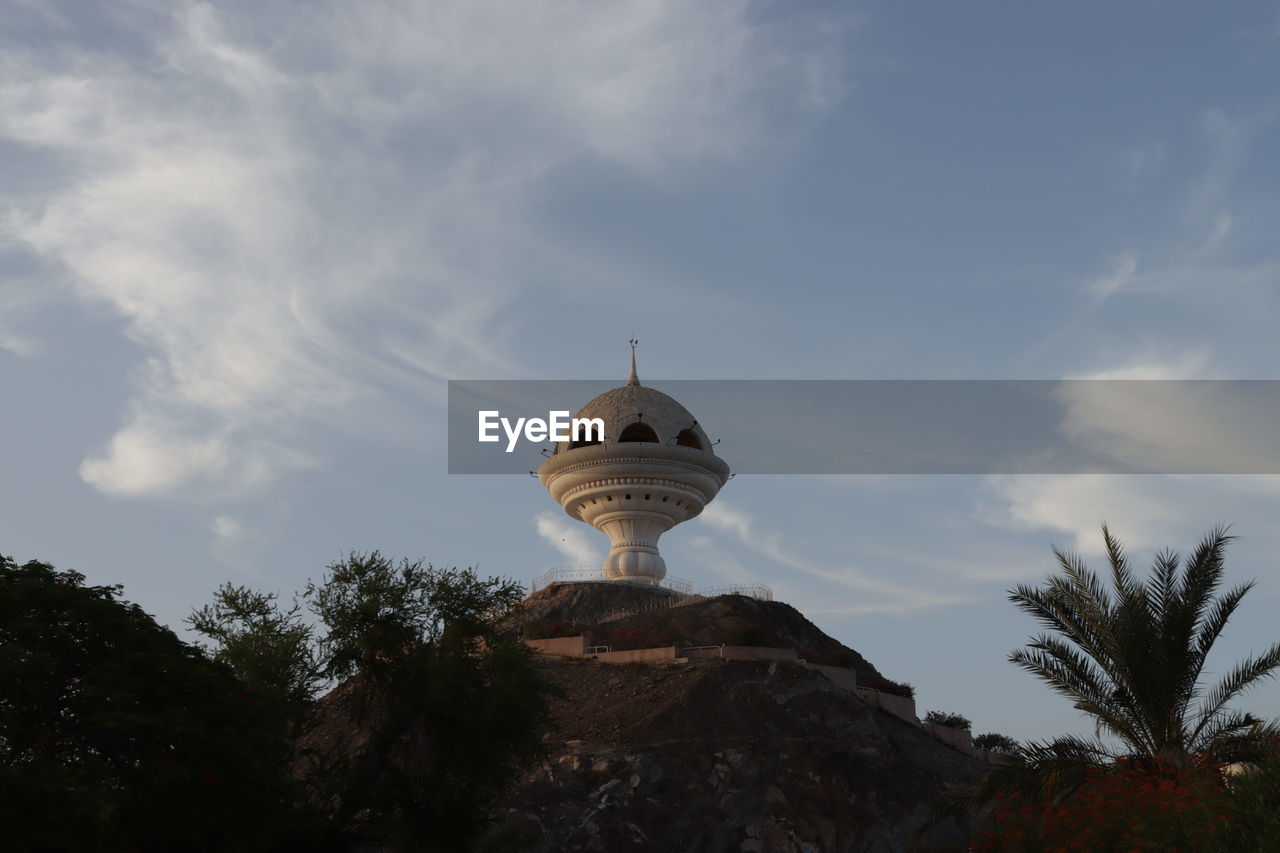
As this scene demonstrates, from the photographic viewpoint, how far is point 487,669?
29234mm

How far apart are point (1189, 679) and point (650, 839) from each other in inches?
711

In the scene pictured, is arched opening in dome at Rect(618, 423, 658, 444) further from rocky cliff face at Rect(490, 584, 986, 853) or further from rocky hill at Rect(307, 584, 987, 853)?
rocky cliff face at Rect(490, 584, 986, 853)

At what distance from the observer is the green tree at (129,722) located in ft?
65.1

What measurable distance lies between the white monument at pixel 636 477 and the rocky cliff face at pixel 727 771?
17.5m

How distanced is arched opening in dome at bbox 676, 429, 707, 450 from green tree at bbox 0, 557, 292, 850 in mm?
42833

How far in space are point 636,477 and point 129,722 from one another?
41.9 m

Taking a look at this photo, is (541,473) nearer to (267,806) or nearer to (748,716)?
(748,716)

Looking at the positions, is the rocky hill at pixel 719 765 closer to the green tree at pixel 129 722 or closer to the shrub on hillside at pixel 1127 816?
the green tree at pixel 129 722

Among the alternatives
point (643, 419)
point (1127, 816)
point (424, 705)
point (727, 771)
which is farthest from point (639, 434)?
point (1127, 816)

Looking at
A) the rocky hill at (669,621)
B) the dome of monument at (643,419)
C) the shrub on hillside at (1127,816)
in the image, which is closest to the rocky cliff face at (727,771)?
the rocky hill at (669,621)

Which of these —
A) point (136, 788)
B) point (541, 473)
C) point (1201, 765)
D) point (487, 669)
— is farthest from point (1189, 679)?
point (541, 473)

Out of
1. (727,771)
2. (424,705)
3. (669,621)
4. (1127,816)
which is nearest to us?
(1127,816)

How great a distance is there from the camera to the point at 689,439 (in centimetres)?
6450

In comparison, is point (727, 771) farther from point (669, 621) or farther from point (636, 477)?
point (636, 477)
